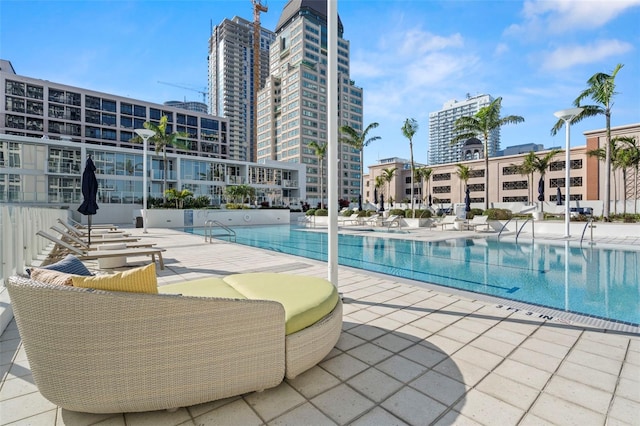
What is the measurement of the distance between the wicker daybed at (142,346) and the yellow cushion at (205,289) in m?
0.71

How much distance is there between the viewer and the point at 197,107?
134875 mm

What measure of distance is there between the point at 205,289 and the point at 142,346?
1.15 m

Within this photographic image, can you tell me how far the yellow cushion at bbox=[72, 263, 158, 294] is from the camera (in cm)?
185

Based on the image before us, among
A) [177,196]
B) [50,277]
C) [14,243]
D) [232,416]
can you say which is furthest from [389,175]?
[50,277]

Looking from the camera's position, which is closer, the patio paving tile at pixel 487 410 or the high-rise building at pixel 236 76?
the patio paving tile at pixel 487 410

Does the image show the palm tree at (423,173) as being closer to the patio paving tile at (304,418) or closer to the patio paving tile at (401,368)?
the patio paving tile at (401,368)

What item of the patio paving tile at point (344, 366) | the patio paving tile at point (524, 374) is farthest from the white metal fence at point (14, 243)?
the patio paving tile at point (524, 374)

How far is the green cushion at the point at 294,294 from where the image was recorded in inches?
94.1

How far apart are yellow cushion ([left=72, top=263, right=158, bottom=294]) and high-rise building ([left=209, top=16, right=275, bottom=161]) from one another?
4639 inches

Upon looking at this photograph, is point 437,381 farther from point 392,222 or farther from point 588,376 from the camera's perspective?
point 392,222

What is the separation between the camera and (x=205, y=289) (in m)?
3.00

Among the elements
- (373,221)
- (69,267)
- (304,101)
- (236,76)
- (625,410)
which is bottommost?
(625,410)

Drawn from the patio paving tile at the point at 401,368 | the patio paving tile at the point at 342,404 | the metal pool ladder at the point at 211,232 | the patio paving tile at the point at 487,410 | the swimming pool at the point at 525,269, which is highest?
the metal pool ladder at the point at 211,232

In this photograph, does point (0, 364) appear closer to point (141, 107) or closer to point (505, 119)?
point (505, 119)
